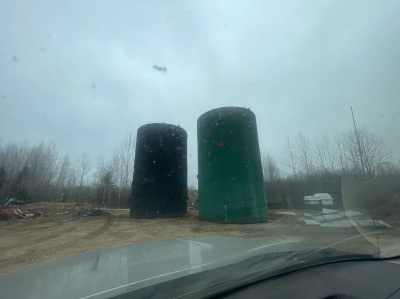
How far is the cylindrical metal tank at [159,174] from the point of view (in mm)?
10734

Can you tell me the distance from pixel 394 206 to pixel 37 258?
959cm

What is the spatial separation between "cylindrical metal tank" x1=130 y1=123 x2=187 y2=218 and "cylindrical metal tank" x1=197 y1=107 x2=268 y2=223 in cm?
238

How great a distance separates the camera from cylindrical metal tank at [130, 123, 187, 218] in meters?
10.7

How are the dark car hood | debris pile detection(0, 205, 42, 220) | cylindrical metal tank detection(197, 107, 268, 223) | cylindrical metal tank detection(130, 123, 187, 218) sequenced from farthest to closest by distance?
1. debris pile detection(0, 205, 42, 220)
2. cylindrical metal tank detection(130, 123, 187, 218)
3. cylindrical metal tank detection(197, 107, 268, 223)
4. the dark car hood

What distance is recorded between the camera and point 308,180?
1530 cm

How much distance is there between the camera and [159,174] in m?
11.0

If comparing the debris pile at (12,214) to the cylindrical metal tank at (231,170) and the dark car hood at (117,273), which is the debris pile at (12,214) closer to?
the cylindrical metal tank at (231,170)

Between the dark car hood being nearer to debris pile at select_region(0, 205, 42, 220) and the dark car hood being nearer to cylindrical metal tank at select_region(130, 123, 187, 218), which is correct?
cylindrical metal tank at select_region(130, 123, 187, 218)

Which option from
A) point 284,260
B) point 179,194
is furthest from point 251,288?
point 179,194

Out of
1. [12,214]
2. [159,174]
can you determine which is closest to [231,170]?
[159,174]

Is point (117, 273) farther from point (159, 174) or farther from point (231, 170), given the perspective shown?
point (159, 174)

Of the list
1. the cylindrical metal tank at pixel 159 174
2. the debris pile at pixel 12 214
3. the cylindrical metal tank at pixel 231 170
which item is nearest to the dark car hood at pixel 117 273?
the cylindrical metal tank at pixel 231 170

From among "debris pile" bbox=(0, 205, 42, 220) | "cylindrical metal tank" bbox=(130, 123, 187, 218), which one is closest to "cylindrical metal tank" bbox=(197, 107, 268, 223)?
"cylindrical metal tank" bbox=(130, 123, 187, 218)

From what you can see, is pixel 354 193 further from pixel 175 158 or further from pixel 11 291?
pixel 11 291
